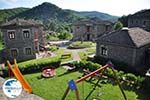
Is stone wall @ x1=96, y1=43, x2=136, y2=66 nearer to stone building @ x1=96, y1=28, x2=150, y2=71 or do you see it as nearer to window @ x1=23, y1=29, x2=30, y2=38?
stone building @ x1=96, y1=28, x2=150, y2=71

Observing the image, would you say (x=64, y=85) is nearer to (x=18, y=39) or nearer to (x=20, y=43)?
(x=20, y=43)

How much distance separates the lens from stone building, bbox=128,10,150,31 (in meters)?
47.2

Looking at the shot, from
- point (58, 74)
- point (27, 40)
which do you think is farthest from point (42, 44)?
point (58, 74)

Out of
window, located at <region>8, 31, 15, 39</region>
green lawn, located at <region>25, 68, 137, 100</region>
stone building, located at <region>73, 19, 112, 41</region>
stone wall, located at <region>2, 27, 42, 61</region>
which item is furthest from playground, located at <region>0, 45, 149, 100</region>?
stone building, located at <region>73, 19, 112, 41</region>

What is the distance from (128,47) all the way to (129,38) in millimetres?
1567

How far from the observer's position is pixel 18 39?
1398 inches

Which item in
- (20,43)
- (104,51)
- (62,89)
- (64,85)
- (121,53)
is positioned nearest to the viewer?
(62,89)

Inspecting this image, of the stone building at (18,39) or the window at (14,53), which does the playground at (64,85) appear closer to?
the stone building at (18,39)

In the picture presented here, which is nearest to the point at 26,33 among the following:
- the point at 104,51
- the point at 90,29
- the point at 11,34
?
the point at 11,34

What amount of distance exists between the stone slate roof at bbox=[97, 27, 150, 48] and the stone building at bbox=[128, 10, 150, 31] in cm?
1687

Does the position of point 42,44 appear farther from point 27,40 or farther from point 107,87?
point 107,87

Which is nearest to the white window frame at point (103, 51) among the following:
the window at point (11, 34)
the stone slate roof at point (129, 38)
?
the stone slate roof at point (129, 38)

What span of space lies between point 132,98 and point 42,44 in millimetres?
33288

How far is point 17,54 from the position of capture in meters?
36.3
